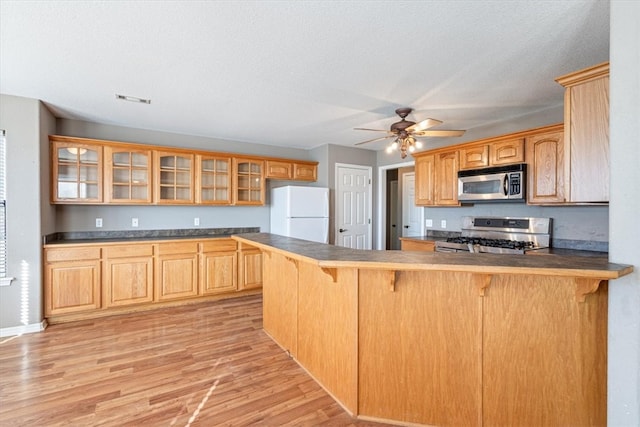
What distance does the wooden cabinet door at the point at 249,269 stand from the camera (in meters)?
4.43

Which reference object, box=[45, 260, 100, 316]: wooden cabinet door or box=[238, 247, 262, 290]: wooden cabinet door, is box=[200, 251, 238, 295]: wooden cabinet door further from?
box=[45, 260, 100, 316]: wooden cabinet door

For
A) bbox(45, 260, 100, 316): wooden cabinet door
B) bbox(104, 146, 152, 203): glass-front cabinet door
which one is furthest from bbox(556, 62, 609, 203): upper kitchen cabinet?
bbox(45, 260, 100, 316): wooden cabinet door

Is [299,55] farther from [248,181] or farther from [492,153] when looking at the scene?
[248,181]

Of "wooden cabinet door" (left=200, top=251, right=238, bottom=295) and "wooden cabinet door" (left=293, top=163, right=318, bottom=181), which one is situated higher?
"wooden cabinet door" (left=293, top=163, right=318, bottom=181)

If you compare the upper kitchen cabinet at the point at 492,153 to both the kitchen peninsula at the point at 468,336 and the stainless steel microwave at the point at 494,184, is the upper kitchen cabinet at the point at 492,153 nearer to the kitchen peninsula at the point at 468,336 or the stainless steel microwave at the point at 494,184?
the stainless steel microwave at the point at 494,184

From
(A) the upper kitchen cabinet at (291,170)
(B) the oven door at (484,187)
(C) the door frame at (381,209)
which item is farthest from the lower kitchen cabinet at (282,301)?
(C) the door frame at (381,209)

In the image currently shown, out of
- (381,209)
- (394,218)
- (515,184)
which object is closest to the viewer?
(515,184)

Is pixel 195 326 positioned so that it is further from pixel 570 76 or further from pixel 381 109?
pixel 570 76

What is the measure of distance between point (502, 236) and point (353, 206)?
2.43 m

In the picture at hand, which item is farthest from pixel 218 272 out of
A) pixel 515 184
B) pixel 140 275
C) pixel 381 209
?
pixel 515 184

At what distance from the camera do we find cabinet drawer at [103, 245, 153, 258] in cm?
357

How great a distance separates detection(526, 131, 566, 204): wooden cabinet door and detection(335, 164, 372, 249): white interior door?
271cm

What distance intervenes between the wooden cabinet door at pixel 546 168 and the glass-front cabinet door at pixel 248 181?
3667 millimetres

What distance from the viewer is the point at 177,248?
3967mm
